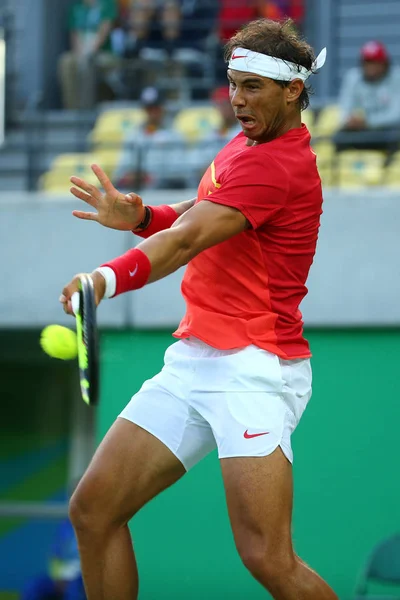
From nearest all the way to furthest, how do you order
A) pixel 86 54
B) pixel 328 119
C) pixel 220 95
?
pixel 328 119 → pixel 220 95 → pixel 86 54

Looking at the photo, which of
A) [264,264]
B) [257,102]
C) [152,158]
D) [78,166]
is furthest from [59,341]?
[152,158]

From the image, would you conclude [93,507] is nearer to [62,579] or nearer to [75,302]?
[75,302]

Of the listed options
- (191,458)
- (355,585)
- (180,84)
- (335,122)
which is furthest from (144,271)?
(180,84)

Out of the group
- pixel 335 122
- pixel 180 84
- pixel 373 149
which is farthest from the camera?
pixel 180 84

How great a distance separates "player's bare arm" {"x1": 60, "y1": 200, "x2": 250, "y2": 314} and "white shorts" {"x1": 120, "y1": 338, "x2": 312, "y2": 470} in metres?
0.50

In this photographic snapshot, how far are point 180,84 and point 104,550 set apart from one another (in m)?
6.27

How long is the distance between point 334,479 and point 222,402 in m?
3.50

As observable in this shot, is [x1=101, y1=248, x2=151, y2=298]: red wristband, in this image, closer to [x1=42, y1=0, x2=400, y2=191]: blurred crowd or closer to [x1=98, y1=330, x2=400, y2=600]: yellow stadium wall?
[x1=98, y1=330, x2=400, y2=600]: yellow stadium wall

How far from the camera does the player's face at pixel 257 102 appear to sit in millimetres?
3607

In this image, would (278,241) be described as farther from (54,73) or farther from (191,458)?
(54,73)

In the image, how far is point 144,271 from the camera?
3.29 meters

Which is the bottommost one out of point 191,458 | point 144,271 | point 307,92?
point 191,458

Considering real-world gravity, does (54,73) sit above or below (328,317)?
above

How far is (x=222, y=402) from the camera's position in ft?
12.1
